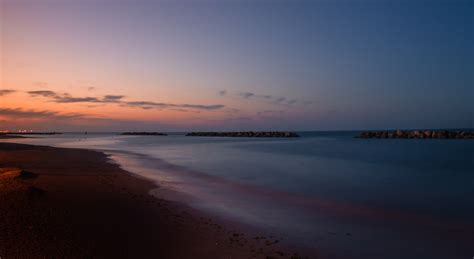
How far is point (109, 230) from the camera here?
6.88m

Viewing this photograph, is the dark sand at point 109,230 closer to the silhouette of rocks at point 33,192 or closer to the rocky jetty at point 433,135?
the silhouette of rocks at point 33,192

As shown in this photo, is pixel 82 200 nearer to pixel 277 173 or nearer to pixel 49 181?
pixel 49 181

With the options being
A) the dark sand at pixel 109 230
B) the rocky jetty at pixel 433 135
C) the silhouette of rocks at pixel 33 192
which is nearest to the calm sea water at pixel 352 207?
the dark sand at pixel 109 230

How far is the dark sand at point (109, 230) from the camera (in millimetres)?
5738

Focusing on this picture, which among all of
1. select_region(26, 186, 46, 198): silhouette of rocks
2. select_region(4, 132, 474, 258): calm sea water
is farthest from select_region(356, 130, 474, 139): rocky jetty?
select_region(26, 186, 46, 198): silhouette of rocks

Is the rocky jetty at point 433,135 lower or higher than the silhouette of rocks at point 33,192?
higher

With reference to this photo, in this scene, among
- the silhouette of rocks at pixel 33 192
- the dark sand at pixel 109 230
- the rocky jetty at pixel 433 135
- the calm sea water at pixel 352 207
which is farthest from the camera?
the rocky jetty at pixel 433 135

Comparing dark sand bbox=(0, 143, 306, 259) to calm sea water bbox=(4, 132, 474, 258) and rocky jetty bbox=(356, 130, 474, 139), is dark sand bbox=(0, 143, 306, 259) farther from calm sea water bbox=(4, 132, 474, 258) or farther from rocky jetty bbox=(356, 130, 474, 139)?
rocky jetty bbox=(356, 130, 474, 139)

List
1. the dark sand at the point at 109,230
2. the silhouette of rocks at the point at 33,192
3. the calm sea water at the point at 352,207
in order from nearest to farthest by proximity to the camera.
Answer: the dark sand at the point at 109,230, the calm sea water at the point at 352,207, the silhouette of rocks at the point at 33,192

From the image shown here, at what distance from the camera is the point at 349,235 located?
7574mm

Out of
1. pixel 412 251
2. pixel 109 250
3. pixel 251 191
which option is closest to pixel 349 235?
pixel 412 251

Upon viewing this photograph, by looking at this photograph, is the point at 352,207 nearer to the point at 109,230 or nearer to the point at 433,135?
the point at 109,230

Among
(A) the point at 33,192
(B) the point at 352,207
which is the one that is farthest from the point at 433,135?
(A) the point at 33,192

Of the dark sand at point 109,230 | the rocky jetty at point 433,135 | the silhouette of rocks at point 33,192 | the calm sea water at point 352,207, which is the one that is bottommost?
the calm sea water at point 352,207
